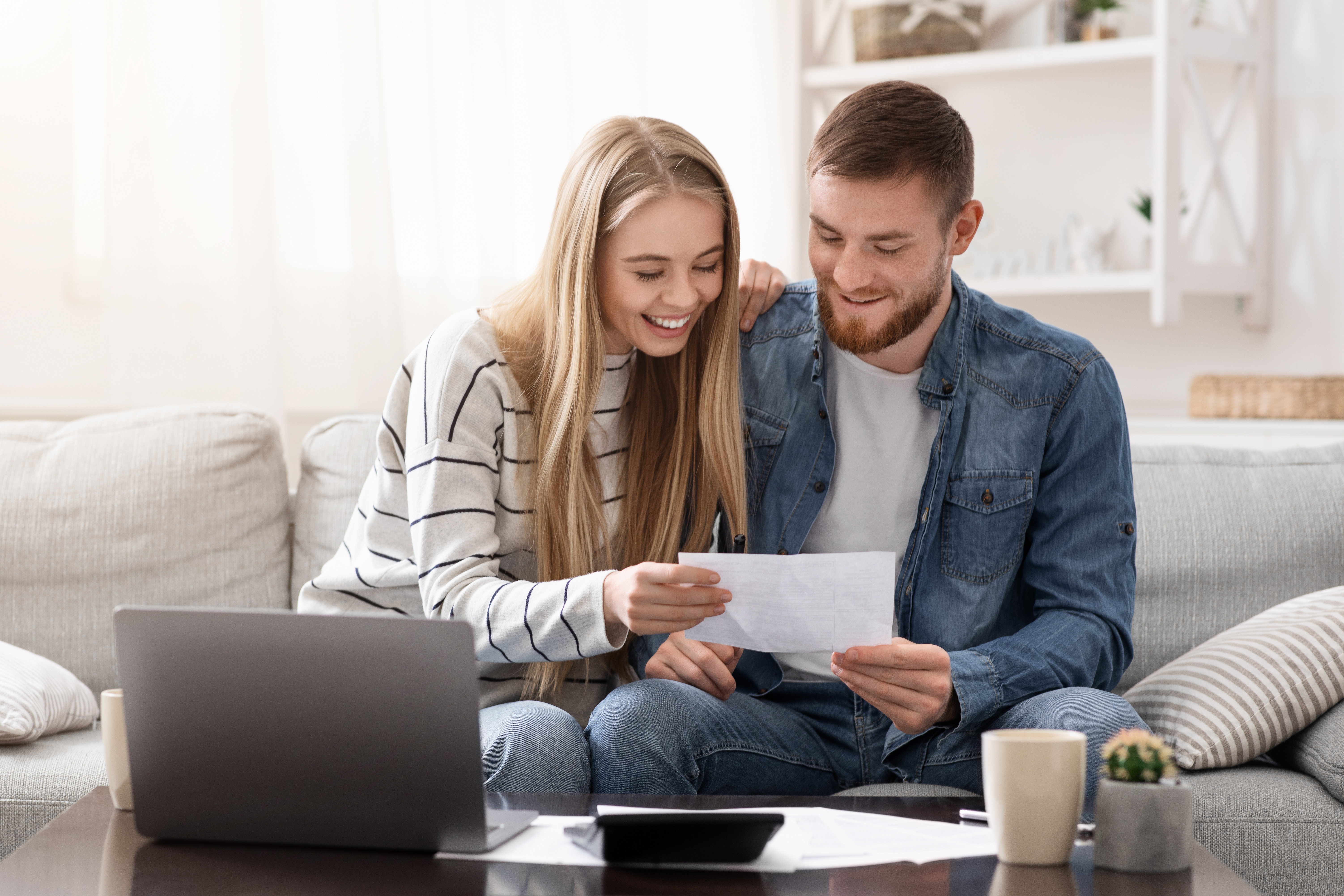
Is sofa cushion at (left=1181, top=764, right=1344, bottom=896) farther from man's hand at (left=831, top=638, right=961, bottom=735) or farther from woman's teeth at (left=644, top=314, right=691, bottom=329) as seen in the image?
woman's teeth at (left=644, top=314, right=691, bottom=329)

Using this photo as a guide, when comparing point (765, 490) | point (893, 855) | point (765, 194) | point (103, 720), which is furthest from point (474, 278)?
point (893, 855)

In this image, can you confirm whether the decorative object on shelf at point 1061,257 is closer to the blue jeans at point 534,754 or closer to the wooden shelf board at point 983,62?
the wooden shelf board at point 983,62

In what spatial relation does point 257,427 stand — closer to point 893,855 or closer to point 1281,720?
point 893,855

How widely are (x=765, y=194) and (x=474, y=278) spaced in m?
0.81

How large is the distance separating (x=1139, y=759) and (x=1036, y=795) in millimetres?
82

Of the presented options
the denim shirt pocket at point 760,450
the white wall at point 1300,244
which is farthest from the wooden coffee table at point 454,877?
the white wall at point 1300,244

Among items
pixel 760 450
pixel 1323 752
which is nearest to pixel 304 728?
pixel 760 450

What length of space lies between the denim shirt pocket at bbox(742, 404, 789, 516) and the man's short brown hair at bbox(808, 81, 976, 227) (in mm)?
327

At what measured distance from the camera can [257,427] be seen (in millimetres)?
1938

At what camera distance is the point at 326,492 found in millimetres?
1899

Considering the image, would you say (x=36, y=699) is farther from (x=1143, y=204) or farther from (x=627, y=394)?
(x=1143, y=204)

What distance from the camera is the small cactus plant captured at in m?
0.90

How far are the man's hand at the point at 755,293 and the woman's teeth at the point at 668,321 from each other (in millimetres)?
203

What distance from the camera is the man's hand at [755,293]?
167 cm
